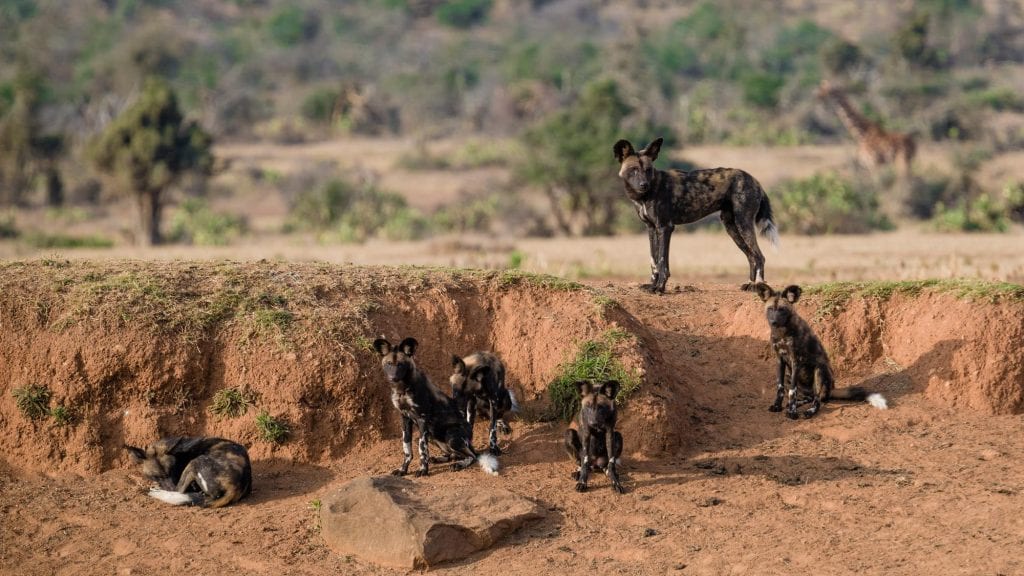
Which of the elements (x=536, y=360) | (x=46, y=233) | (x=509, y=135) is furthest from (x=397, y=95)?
(x=536, y=360)

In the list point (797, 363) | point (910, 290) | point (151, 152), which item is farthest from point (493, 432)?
point (151, 152)

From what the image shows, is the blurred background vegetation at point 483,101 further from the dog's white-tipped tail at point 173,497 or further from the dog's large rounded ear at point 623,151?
the dog's white-tipped tail at point 173,497

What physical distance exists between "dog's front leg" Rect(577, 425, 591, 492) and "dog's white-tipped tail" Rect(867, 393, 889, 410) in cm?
312

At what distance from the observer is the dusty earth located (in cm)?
941

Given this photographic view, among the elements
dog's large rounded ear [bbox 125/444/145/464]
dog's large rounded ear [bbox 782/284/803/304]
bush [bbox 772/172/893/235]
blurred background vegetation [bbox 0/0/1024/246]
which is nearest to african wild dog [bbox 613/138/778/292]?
dog's large rounded ear [bbox 782/284/803/304]

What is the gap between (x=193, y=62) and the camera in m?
61.3

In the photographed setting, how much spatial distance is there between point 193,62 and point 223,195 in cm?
2230

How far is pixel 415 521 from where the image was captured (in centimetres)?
934

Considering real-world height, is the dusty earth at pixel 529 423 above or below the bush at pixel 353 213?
below

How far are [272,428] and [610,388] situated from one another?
310cm

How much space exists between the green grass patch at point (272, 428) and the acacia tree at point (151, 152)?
23.3m

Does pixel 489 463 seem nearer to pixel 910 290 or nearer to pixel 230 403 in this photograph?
pixel 230 403

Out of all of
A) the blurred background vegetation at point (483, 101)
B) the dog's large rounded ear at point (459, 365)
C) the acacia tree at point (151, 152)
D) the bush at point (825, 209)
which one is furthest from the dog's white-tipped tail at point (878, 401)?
the acacia tree at point (151, 152)

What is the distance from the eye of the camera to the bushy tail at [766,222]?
575 inches
